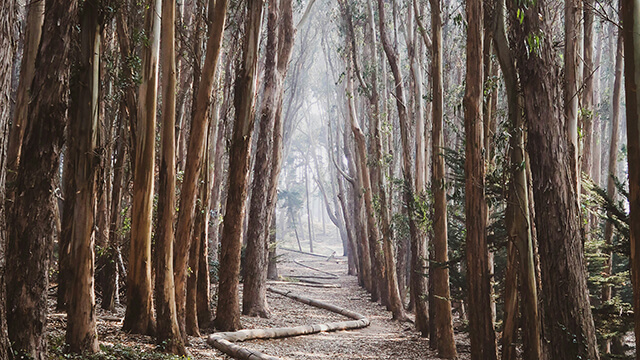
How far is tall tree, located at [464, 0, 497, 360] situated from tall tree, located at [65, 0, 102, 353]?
4.79 metres

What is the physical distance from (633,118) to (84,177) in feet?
16.0

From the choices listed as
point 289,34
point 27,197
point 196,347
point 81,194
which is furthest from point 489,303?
point 289,34

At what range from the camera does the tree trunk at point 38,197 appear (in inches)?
177

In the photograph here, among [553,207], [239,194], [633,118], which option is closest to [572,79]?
[553,207]

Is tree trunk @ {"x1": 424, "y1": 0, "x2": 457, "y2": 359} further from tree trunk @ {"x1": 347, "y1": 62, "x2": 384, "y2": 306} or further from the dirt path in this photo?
tree trunk @ {"x1": 347, "y1": 62, "x2": 384, "y2": 306}

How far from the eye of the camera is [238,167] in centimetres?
949

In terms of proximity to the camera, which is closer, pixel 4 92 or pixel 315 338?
pixel 4 92

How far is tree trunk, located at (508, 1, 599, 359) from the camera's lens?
548 centimetres

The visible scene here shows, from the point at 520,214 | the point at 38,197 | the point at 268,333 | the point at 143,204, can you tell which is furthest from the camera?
the point at 268,333

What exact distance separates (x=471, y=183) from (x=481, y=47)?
1876 millimetres

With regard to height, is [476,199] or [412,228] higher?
[476,199]

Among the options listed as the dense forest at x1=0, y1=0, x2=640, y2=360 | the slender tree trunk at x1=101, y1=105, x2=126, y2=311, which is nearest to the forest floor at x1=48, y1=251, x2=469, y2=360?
the dense forest at x1=0, y1=0, x2=640, y2=360

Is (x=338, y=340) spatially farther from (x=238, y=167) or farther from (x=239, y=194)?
(x=238, y=167)

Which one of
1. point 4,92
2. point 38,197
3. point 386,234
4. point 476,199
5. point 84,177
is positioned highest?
point 4,92
